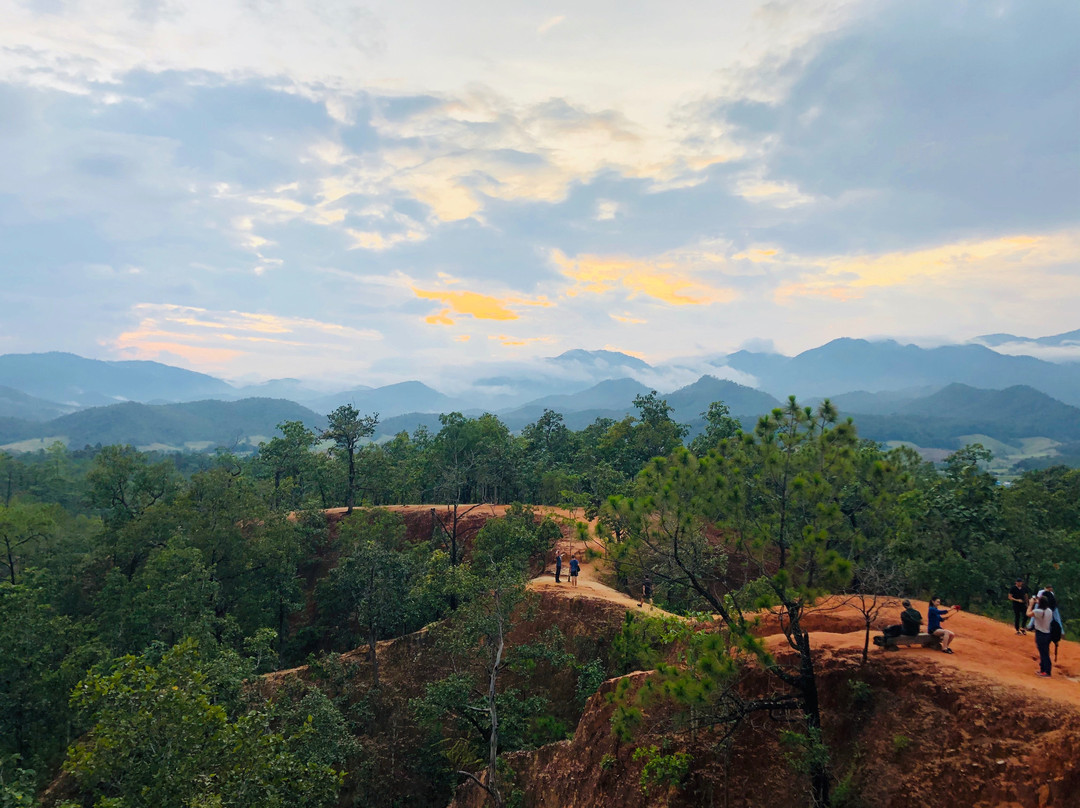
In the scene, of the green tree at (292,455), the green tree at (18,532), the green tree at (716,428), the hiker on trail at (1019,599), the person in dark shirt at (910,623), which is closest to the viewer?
the person in dark shirt at (910,623)

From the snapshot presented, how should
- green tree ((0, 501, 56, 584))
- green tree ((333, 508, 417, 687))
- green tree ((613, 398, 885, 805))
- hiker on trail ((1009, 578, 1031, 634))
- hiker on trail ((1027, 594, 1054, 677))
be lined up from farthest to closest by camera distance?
green tree ((0, 501, 56, 584)) → green tree ((333, 508, 417, 687)) → hiker on trail ((1009, 578, 1031, 634)) → green tree ((613, 398, 885, 805)) → hiker on trail ((1027, 594, 1054, 677))

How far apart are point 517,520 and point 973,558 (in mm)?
21410

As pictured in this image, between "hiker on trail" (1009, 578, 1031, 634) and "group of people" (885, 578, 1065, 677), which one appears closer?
"group of people" (885, 578, 1065, 677)

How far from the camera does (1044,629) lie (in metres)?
11.1

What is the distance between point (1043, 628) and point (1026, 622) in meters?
4.97

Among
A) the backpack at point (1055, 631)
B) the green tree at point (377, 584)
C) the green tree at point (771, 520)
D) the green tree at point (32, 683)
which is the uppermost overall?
the green tree at point (771, 520)

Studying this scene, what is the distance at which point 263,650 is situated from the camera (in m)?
24.0

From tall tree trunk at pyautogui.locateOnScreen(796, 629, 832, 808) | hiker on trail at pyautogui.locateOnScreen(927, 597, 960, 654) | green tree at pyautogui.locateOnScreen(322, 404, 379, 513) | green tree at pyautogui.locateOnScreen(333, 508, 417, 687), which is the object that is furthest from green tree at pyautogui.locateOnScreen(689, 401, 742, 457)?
tall tree trunk at pyautogui.locateOnScreen(796, 629, 832, 808)

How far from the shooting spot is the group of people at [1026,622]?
11.1 m

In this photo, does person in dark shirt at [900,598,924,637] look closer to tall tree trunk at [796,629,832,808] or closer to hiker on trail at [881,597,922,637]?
hiker on trail at [881,597,922,637]

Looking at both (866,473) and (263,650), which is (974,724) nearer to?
(866,473)

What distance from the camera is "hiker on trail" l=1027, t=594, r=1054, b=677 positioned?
1101 centimetres

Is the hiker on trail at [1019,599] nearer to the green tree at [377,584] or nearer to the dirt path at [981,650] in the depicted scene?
the dirt path at [981,650]

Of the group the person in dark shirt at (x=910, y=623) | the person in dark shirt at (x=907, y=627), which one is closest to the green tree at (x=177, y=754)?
the person in dark shirt at (x=907, y=627)
